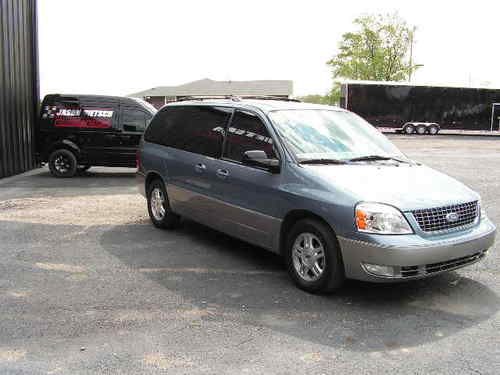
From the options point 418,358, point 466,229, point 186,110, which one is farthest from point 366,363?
point 186,110

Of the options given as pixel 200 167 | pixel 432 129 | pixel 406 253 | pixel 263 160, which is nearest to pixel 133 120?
pixel 200 167

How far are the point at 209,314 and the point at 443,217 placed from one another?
6.91ft

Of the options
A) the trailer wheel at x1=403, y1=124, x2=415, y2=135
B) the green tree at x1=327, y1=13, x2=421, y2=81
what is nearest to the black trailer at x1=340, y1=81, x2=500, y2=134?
the trailer wheel at x1=403, y1=124, x2=415, y2=135

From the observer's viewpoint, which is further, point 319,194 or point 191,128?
point 191,128

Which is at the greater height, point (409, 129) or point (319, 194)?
point (409, 129)

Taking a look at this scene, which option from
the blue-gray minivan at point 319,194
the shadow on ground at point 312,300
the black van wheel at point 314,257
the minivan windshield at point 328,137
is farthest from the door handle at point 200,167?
the black van wheel at point 314,257

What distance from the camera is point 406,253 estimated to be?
14.4 feet

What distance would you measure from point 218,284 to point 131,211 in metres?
4.07

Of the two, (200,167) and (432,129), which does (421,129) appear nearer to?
(432,129)

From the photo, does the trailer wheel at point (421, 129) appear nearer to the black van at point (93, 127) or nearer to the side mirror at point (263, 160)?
the black van at point (93, 127)

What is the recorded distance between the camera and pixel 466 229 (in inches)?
192

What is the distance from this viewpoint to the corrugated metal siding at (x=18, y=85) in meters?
13.5

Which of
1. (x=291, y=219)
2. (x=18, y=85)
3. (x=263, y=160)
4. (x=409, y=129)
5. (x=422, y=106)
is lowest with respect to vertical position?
(x=291, y=219)

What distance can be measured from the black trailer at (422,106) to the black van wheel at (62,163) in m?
24.7
